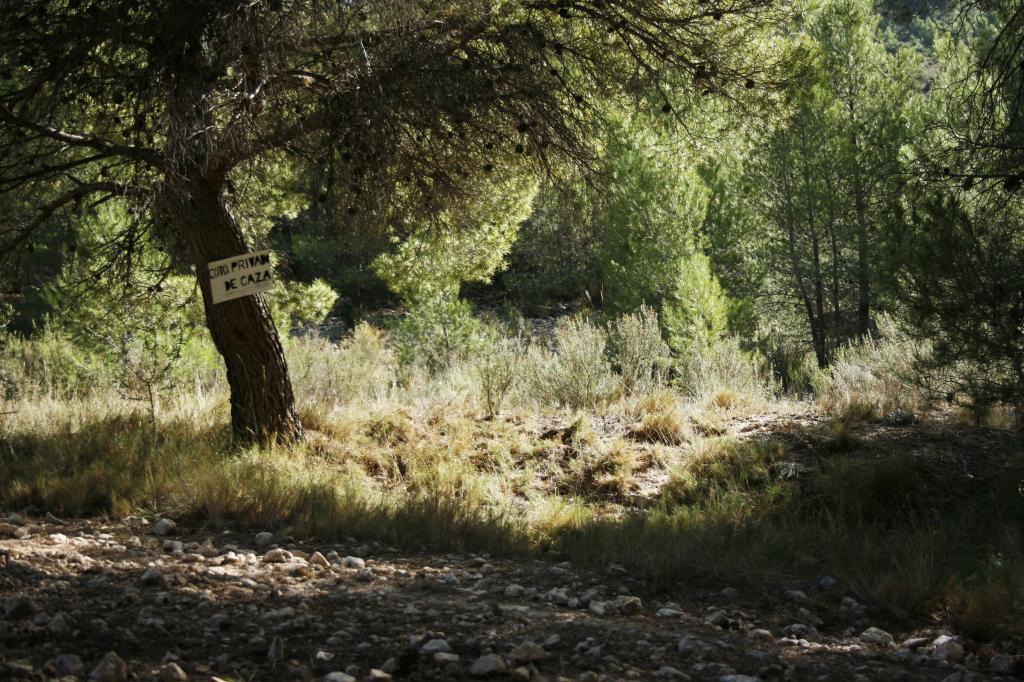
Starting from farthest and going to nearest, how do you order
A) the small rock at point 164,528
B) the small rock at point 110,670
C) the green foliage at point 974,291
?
the green foliage at point 974,291, the small rock at point 164,528, the small rock at point 110,670

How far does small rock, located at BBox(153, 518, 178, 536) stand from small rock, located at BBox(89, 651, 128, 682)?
2.45 metres

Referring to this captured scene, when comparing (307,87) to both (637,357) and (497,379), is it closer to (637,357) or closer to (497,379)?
(497,379)

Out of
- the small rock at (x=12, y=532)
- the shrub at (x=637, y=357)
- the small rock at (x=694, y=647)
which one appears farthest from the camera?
the shrub at (x=637, y=357)

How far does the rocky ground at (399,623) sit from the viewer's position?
10.5 feet

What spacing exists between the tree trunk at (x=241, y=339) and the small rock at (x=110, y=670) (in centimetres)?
416

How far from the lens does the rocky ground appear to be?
10.5 feet

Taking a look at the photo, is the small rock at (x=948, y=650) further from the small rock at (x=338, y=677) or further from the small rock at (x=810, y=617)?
the small rock at (x=338, y=677)

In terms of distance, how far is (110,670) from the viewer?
288cm

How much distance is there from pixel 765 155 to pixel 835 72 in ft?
8.11

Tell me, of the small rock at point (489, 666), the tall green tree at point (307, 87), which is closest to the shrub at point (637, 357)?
the tall green tree at point (307, 87)

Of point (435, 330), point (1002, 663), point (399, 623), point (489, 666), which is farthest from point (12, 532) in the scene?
point (435, 330)

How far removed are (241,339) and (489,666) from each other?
4578 mm

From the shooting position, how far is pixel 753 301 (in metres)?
23.8

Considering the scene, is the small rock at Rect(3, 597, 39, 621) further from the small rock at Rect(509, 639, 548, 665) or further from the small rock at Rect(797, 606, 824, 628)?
the small rock at Rect(797, 606, 824, 628)
